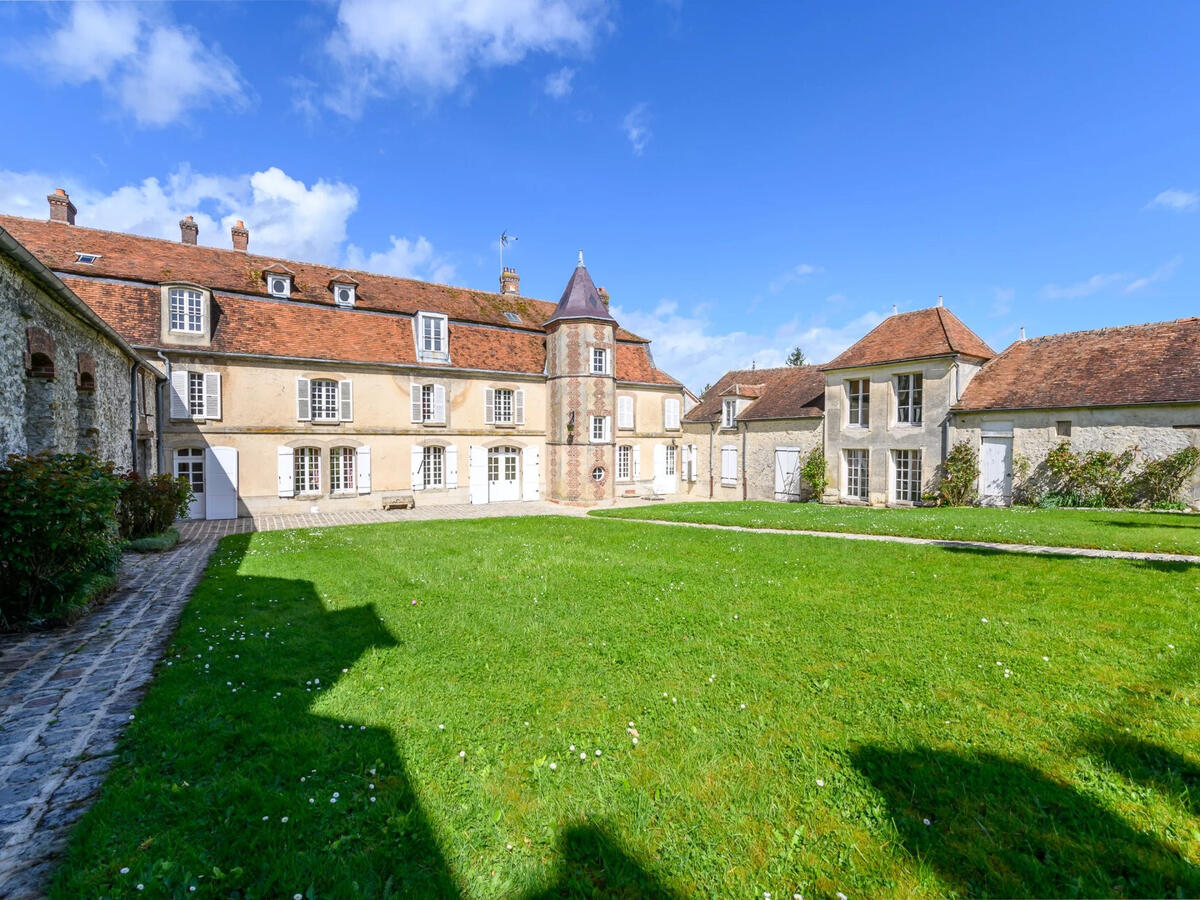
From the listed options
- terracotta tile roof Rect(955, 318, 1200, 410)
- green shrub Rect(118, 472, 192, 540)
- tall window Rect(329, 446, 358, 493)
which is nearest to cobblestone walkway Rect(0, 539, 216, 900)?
green shrub Rect(118, 472, 192, 540)

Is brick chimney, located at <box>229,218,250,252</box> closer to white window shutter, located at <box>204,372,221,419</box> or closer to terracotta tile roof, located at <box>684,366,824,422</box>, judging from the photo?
white window shutter, located at <box>204,372,221,419</box>

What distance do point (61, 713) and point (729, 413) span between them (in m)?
23.1

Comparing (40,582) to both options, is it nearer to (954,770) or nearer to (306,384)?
(954,770)

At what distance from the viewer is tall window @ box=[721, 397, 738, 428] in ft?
80.1

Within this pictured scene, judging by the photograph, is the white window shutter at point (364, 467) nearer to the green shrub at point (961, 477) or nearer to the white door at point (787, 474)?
the white door at point (787, 474)

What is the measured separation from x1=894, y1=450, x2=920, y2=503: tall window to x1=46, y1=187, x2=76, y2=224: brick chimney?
27.5 metres

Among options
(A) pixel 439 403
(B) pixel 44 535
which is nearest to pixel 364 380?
(A) pixel 439 403

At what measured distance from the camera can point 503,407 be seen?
2136cm

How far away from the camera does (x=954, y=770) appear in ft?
9.93

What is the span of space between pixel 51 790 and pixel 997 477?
20.4 metres

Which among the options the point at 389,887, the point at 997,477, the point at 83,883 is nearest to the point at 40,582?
the point at 83,883

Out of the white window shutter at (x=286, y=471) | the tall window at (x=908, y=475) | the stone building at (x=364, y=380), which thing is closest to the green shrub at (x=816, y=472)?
the tall window at (x=908, y=475)

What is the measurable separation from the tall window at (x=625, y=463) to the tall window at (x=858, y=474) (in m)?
8.63

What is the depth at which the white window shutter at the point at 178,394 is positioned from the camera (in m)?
15.6
